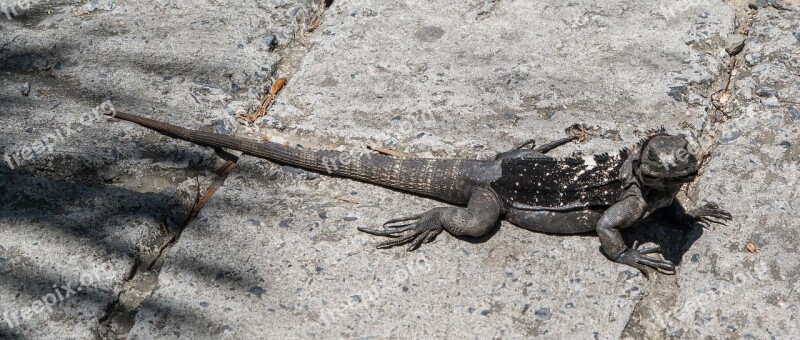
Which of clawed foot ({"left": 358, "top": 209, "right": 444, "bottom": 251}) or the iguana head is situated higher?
the iguana head

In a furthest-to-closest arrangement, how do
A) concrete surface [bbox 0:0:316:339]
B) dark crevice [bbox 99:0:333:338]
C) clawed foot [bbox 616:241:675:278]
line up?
clawed foot [bbox 616:241:675:278] → concrete surface [bbox 0:0:316:339] → dark crevice [bbox 99:0:333:338]

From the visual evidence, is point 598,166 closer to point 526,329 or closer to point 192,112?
point 526,329

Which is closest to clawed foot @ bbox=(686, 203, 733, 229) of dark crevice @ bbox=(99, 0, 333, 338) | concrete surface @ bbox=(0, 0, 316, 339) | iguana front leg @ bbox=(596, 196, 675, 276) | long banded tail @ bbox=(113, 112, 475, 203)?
iguana front leg @ bbox=(596, 196, 675, 276)

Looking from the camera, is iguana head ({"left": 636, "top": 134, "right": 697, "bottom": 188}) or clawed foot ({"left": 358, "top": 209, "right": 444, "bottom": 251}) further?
clawed foot ({"left": 358, "top": 209, "right": 444, "bottom": 251})

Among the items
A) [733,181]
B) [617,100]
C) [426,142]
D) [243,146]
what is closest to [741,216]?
[733,181]

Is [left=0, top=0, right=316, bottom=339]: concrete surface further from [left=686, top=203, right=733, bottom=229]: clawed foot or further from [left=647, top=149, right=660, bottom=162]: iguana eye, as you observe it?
[left=686, top=203, right=733, bottom=229]: clawed foot

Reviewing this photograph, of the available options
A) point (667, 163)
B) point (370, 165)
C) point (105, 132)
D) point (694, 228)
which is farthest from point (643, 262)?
point (105, 132)

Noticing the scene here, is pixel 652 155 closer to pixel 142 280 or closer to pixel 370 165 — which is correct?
pixel 370 165
